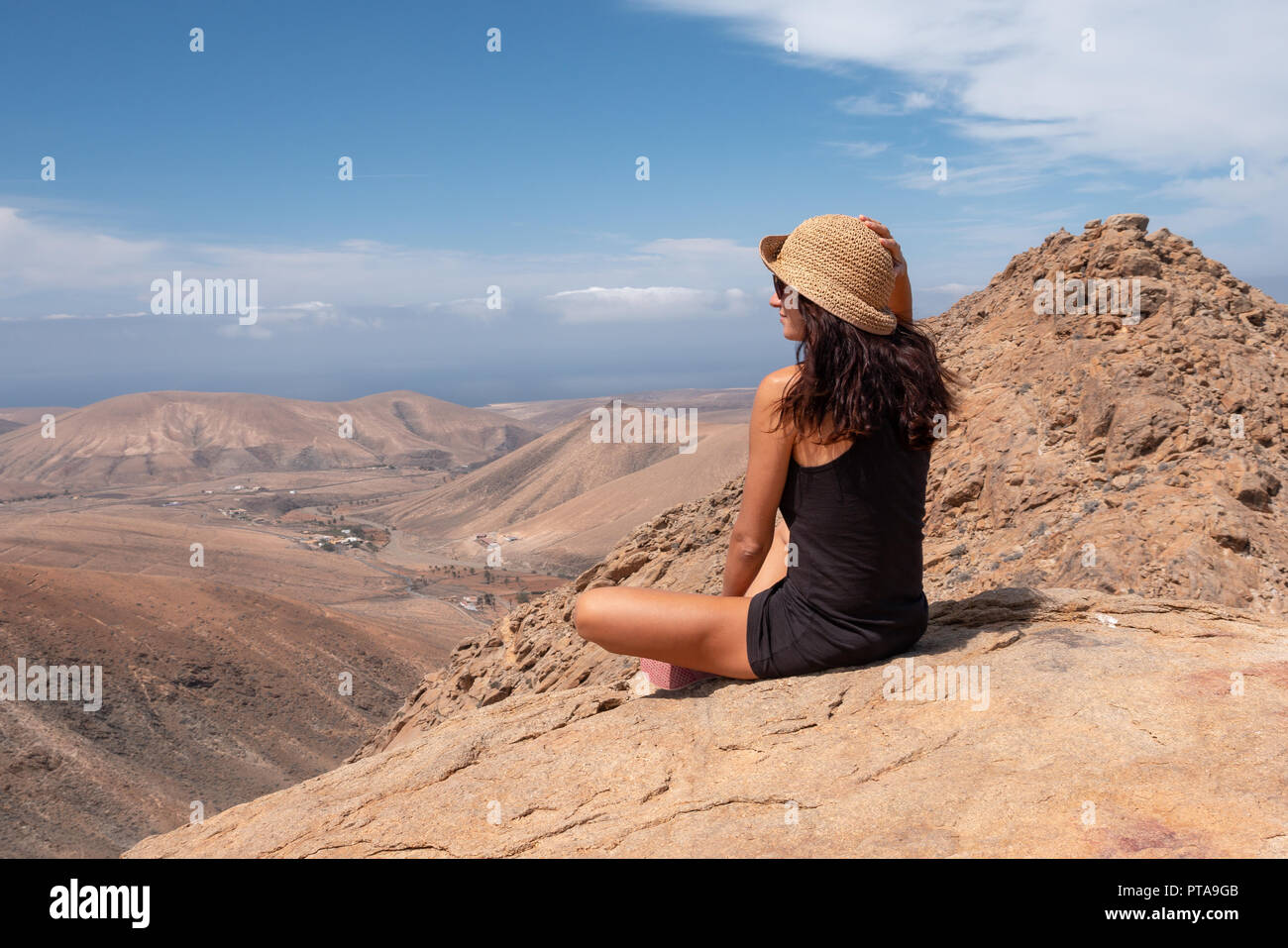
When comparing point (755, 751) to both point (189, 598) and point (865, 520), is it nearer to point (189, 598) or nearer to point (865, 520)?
point (865, 520)

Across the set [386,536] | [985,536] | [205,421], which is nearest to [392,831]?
[985,536]

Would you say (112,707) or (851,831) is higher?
(851,831)

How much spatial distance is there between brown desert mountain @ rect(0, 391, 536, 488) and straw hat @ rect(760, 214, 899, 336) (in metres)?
129

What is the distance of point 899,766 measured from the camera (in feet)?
10.6

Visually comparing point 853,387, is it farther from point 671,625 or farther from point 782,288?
point 671,625

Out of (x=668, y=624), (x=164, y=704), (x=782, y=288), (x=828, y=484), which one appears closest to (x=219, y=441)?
(x=164, y=704)

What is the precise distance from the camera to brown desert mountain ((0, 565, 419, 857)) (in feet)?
61.7

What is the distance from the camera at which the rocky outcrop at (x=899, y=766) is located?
109 inches

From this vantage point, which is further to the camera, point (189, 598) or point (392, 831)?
point (189, 598)

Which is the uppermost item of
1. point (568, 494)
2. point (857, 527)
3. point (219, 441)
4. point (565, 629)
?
point (219, 441)

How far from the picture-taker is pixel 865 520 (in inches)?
135

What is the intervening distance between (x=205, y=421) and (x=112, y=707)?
12790 centimetres

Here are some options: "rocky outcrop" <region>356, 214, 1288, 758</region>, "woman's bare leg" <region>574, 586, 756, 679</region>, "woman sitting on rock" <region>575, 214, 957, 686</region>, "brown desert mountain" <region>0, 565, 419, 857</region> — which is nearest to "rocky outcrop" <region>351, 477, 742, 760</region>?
"rocky outcrop" <region>356, 214, 1288, 758</region>

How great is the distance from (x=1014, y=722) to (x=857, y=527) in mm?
925
